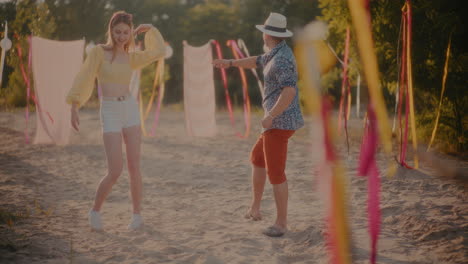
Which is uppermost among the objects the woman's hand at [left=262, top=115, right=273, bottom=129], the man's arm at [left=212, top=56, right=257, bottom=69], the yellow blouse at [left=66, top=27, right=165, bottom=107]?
the man's arm at [left=212, top=56, right=257, bottom=69]

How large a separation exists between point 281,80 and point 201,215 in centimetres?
172

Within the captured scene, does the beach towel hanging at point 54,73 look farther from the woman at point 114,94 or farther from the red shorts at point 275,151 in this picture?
the red shorts at point 275,151

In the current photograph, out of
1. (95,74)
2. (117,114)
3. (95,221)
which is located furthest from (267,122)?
(95,221)

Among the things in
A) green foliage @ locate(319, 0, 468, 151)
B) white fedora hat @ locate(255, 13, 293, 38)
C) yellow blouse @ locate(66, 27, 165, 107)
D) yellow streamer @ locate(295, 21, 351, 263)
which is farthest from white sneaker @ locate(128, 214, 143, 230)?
green foliage @ locate(319, 0, 468, 151)

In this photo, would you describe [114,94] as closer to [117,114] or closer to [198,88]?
[117,114]

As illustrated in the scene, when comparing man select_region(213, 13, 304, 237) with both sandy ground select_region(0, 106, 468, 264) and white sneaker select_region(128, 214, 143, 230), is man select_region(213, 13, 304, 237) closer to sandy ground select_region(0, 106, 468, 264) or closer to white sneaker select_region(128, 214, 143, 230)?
sandy ground select_region(0, 106, 468, 264)

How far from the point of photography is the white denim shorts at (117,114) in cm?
349

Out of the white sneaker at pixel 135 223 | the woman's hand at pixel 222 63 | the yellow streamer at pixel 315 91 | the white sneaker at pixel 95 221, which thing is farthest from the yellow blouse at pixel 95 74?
the yellow streamer at pixel 315 91

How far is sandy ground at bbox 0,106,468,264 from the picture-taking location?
3211 millimetres

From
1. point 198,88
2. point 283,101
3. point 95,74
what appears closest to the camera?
point 283,101

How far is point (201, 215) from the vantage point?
14.3ft

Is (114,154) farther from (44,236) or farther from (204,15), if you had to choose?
(204,15)

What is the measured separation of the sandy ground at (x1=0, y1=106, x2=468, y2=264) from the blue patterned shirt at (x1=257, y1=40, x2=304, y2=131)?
3.08ft

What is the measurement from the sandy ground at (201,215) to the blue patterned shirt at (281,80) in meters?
0.94
